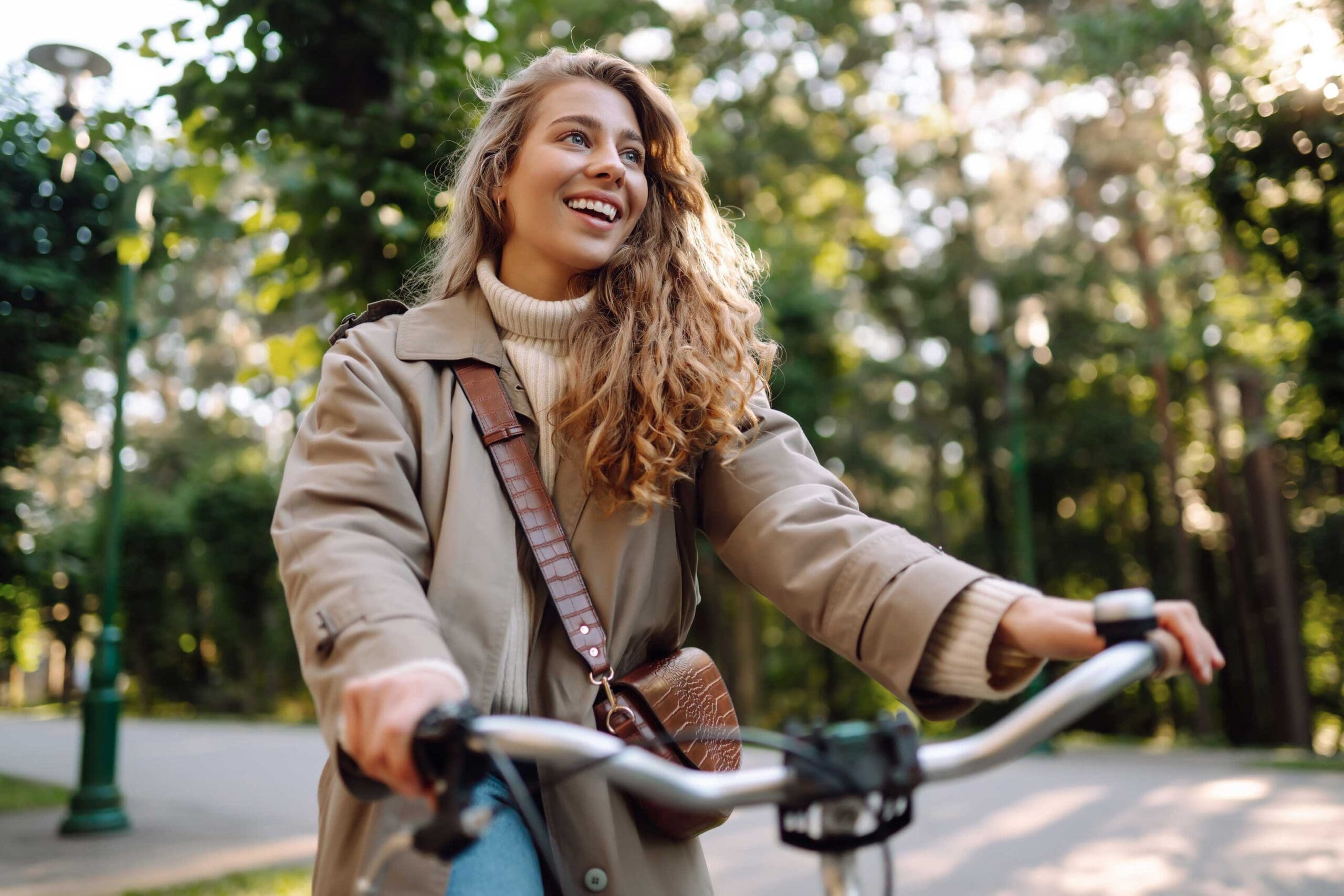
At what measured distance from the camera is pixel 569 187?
2.22 m

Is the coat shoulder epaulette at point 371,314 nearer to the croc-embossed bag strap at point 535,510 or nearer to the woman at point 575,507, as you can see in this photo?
the woman at point 575,507

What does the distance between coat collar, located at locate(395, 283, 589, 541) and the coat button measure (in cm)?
52

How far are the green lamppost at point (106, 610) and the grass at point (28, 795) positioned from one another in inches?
59.4

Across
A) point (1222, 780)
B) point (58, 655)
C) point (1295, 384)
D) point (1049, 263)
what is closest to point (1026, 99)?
point (1049, 263)

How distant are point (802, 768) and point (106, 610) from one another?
31.3ft

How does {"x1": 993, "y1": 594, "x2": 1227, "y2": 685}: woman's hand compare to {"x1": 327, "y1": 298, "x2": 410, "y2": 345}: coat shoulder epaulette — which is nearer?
{"x1": 993, "y1": 594, "x2": 1227, "y2": 685}: woman's hand

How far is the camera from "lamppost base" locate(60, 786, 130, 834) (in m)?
8.63

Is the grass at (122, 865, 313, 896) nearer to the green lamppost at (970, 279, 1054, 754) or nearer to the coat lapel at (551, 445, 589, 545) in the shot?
the coat lapel at (551, 445, 589, 545)

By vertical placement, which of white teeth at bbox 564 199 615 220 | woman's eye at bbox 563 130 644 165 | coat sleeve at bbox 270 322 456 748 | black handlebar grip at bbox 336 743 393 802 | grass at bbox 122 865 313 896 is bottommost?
grass at bbox 122 865 313 896

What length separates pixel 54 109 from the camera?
7.83 metres

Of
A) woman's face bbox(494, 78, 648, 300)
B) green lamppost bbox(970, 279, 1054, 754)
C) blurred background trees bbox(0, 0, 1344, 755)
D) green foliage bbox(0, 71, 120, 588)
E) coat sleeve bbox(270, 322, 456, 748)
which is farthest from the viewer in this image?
green lamppost bbox(970, 279, 1054, 754)

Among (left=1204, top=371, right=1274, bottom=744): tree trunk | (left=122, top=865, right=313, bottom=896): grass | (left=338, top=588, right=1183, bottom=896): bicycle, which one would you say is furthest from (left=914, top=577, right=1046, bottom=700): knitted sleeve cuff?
(left=1204, top=371, right=1274, bottom=744): tree trunk

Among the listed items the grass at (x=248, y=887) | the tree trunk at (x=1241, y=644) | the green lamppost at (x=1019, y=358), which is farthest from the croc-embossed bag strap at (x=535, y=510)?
the tree trunk at (x=1241, y=644)

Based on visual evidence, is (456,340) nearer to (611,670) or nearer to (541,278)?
(541,278)
